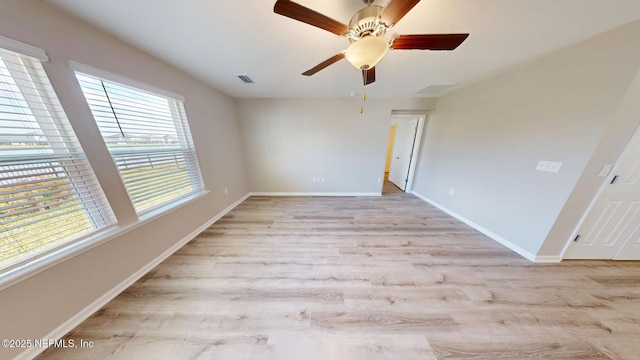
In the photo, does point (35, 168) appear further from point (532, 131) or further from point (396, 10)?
point (532, 131)

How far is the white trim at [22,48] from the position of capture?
100 cm

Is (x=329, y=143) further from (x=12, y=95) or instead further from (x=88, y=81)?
(x=12, y=95)

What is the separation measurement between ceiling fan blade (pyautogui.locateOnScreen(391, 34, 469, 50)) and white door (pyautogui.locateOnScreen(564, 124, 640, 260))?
7.04 feet

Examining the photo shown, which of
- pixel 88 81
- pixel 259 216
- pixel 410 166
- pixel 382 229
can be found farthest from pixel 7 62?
pixel 410 166

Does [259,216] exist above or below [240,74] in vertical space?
below

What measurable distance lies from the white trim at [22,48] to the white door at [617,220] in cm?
493

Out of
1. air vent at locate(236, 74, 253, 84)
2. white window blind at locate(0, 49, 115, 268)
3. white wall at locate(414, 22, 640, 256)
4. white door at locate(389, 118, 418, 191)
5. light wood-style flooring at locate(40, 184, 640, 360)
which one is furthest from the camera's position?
white door at locate(389, 118, 418, 191)

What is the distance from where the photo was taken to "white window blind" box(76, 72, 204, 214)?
1.50 metres

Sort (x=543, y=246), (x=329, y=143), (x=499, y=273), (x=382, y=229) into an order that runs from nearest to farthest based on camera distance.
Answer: (x=499, y=273) → (x=543, y=246) → (x=382, y=229) → (x=329, y=143)

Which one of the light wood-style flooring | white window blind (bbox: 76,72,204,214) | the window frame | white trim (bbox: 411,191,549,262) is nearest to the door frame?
white trim (bbox: 411,191,549,262)

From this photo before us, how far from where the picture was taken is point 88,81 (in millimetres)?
1390

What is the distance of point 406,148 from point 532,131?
2.33m

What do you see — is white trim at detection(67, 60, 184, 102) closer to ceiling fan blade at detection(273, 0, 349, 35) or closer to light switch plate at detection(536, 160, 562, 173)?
ceiling fan blade at detection(273, 0, 349, 35)

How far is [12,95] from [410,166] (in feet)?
17.0
